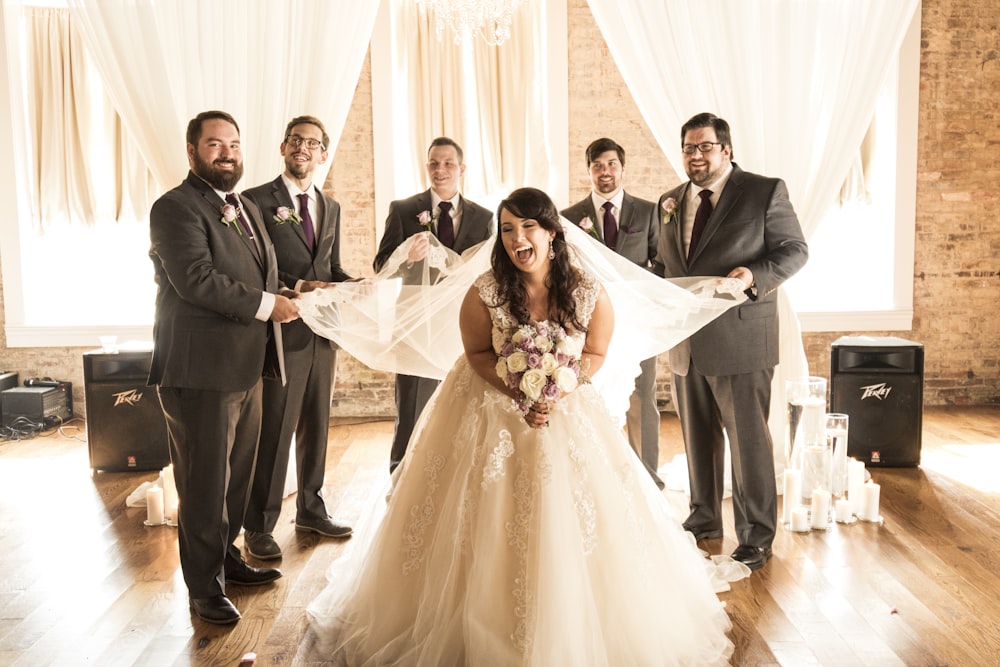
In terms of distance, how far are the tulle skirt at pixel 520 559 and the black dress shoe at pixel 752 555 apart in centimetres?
71

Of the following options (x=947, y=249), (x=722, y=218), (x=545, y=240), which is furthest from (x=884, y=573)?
(x=947, y=249)

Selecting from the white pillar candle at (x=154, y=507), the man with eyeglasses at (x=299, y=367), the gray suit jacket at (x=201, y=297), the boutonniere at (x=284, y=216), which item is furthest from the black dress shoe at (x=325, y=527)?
the boutonniere at (x=284, y=216)

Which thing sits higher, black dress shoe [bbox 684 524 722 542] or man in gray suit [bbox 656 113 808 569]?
man in gray suit [bbox 656 113 808 569]

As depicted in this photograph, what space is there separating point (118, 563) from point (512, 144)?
176 inches

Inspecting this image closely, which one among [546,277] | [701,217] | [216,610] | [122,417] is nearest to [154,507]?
[122,417]

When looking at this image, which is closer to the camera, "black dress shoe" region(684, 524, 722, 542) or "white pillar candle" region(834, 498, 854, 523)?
"black dress shoe" region(684, 524, 722, 542)

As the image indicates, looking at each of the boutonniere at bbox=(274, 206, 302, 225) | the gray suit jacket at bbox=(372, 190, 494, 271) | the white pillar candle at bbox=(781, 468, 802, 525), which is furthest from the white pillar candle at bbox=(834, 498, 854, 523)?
the boutonniere at bbox=(274, 206, 302, 225)

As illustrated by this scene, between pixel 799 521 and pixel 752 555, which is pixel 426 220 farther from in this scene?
pixel 799 521

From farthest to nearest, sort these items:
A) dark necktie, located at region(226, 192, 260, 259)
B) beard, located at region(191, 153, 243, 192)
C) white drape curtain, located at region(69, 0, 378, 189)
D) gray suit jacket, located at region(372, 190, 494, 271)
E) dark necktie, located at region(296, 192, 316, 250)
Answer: white drape curtain, located at region(69, 0, 378, 189) < gray suit jacket, located at region(372, 190, 494, 271) < dark necktie, located at region(296, 192, 316, 250) < dark necktie, located at region(226, 192, 260, 259) < beard, located at region(191, 153, 243, 192)

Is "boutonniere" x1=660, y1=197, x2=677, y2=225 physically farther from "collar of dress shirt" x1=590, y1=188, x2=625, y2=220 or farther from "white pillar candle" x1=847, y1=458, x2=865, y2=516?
"white pillar candle" x1=847, y1=458, x2=865, y2=516

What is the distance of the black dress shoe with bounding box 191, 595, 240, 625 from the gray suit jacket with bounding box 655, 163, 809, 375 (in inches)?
90.2

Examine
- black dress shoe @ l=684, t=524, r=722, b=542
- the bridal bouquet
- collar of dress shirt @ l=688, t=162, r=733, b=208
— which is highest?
collar of dress shirt @ l=688, t=162, r=733, b=208

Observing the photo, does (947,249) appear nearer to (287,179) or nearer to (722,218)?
(722,218)

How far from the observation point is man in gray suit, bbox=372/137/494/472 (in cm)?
478
